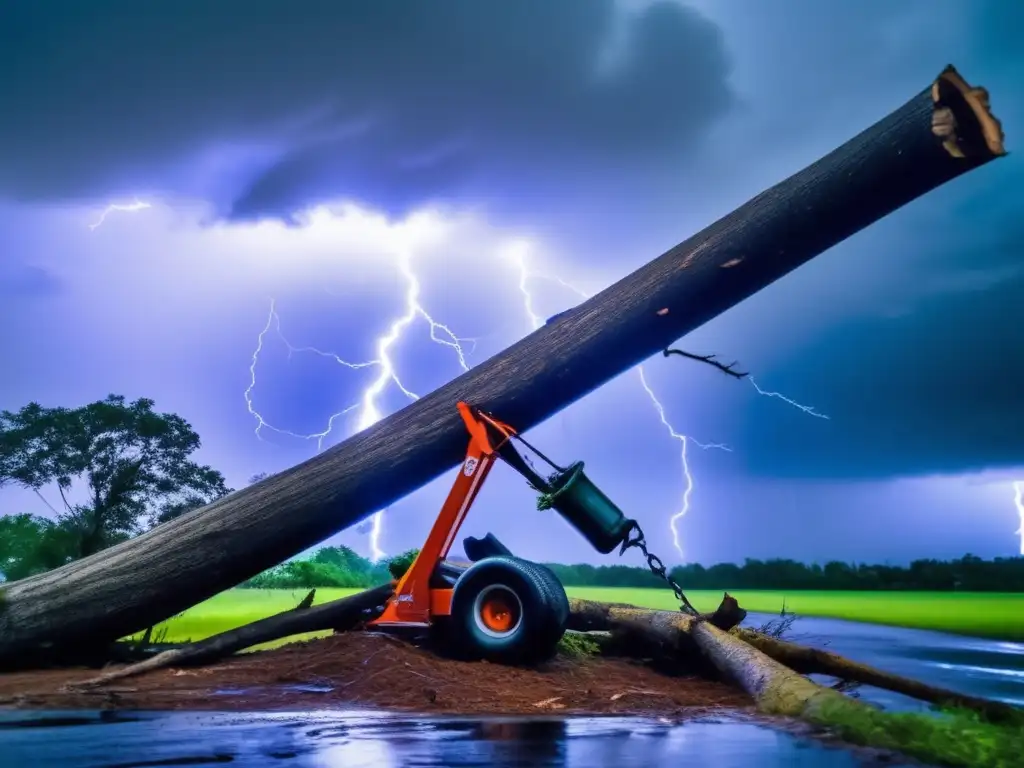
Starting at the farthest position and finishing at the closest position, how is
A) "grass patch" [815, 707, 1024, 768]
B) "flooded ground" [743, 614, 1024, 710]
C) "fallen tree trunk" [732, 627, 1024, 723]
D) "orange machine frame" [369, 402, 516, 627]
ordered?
"orange machine frame" [369, 402, 516, 627] < "flooded ground" [743, 614, 1024, 710] < "fallen tree trunk" [732, 627, 1024, 723] < "grass patch" [815, 707, 1024, 768]

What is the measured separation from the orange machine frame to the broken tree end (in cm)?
345

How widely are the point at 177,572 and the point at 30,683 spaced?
121cm

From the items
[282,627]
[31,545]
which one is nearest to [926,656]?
[282,627]

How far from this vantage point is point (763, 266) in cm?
593

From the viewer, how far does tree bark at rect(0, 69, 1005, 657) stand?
5.79 meters

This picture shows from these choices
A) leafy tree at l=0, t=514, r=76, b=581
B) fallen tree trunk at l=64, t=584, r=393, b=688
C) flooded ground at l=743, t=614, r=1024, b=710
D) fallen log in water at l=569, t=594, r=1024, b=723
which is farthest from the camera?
leafy tree at l=0, t=514, r=76, b=581

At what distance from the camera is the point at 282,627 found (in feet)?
22.3

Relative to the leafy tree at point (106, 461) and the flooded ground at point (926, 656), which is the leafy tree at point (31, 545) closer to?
the leafy tree at point (106, 461)

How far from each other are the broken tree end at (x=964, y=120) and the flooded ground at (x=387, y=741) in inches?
131

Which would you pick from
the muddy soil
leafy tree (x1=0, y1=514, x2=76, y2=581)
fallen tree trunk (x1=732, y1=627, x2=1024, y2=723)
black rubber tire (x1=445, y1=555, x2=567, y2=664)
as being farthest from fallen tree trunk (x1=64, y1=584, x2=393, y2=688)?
leafy tree (x1=0, y1=514, x2=76, y2=581)

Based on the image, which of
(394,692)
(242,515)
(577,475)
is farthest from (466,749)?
(242,515)

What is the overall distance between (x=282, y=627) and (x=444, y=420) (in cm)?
224

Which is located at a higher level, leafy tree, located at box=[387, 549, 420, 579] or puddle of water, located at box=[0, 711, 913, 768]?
leafy tree, located at box=[387, 549, 420, 579]

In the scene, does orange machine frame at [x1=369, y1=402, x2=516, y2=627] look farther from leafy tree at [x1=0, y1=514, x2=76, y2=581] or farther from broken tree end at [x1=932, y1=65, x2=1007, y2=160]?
leafy tree at [x1=0, y1=514, x2=76, y2=581]
